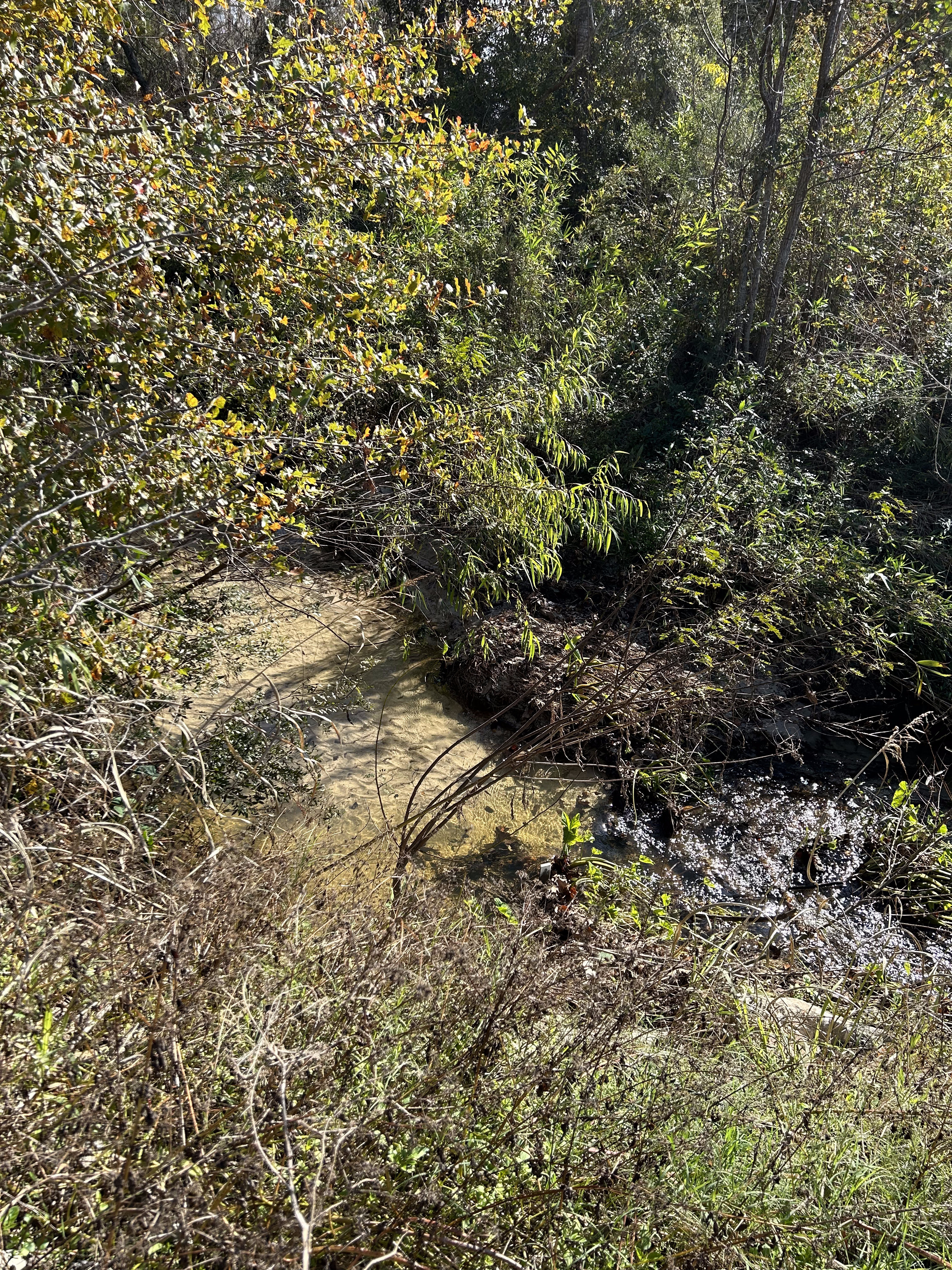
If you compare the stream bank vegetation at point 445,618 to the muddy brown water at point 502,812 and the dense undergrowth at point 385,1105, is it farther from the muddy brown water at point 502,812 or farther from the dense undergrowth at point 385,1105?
the muddy brown water at point 502,812

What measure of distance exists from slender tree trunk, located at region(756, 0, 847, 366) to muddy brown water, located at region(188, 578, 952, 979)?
136 inches

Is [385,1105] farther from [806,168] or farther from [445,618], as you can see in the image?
[806,168]

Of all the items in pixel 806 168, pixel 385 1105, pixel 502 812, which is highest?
pixel 806 168

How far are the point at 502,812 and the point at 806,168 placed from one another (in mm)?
5151

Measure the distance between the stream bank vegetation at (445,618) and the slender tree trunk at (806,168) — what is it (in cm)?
5

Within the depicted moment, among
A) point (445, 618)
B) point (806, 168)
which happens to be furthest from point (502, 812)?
point (806, 168)

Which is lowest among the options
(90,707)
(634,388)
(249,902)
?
(249,902)

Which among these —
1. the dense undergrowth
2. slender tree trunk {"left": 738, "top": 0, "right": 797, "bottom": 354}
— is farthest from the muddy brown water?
slender tree trunk {"left": 738, "top": 0, "right": 797, "bottom": 354}

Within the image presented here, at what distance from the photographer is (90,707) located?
6.77ft

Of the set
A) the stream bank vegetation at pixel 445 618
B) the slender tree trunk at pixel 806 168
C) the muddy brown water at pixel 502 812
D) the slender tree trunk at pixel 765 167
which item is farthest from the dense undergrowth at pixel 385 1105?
the slender tree trunk at pixel 765 167

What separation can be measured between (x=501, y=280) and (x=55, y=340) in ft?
15.0

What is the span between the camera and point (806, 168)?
6.12m

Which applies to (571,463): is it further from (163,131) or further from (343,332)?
(163,131)

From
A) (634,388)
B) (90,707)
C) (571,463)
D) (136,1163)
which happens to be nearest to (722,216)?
(634,388)
